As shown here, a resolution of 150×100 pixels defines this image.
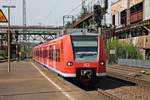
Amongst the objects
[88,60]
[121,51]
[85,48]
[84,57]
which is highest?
[85,48]

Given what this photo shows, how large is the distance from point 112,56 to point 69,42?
159 feet

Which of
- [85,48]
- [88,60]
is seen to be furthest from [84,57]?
[85,48]

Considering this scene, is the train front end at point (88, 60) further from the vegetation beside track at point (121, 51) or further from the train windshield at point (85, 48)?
the vegetation beside track at point (121, 51)

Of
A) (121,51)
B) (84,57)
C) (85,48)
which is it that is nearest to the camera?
(84,57)

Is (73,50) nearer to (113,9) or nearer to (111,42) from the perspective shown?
(111,42)

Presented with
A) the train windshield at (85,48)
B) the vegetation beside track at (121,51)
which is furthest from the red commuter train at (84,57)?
the vegetation beside track at (121,51)

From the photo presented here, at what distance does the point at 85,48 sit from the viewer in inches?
829

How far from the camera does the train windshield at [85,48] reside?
2091 centimetres

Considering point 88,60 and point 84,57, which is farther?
point 84,57

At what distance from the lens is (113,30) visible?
77188 mm

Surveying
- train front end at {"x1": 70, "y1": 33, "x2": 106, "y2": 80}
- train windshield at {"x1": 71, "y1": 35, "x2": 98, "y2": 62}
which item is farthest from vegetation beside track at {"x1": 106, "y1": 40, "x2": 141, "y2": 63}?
train front end at {"x1": 70, "y1": 33, "x2": 106, "y2": 80}

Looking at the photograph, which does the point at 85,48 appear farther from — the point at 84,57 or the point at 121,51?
the point at 121,51

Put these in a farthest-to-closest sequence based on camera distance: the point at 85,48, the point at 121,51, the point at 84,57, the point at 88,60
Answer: the point at 121,51, the point at 85,48, the point at 84,57, the point at 88,60

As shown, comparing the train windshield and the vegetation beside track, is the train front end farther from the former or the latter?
the vegetation beside track
